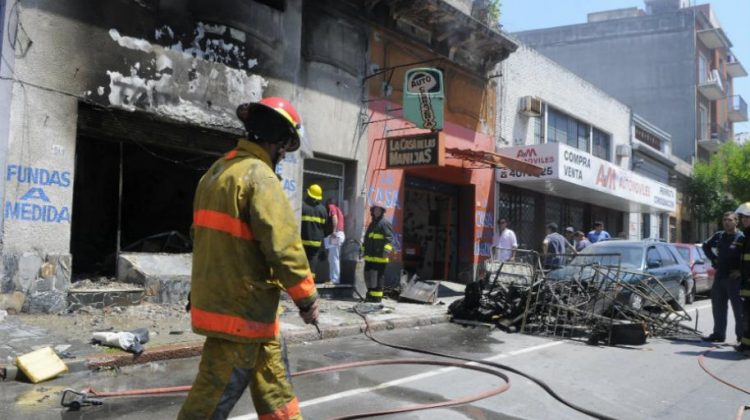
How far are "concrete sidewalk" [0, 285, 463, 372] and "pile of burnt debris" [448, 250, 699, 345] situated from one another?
1.19m

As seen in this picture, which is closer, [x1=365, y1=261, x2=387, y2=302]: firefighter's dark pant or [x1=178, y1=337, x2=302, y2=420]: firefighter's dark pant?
[x1=178, y1=337, x2=302, y2=420]: firefighter's dark pant

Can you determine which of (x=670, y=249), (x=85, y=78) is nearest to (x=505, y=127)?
(x=670, y=249)

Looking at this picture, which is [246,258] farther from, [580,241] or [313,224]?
[580,241]

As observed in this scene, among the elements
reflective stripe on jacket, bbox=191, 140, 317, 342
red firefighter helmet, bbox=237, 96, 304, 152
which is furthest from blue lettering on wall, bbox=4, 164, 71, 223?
reflective stripe on jacket, bbox=191, 140, 317, 342

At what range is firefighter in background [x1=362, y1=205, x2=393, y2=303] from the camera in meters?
10.6

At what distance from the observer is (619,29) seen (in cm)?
3681

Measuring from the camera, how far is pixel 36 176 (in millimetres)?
7629

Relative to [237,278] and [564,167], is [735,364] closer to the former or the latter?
[237,278]

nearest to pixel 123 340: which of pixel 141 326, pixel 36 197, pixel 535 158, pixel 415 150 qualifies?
pixel 141 326

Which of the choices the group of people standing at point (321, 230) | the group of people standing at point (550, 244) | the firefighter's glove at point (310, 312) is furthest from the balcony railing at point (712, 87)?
the firefighter's glove at point (310, 312)

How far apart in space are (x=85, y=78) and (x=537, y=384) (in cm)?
701

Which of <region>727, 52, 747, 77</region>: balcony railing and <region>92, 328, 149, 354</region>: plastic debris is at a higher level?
<region>727, 52, 747, 77</region>: balcony railing

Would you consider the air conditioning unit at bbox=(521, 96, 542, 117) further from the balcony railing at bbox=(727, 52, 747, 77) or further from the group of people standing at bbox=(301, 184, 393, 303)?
the balcony railing at bbox=(727, 52, 747, 77)

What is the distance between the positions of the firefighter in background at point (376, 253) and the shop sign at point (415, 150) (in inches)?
70.3
